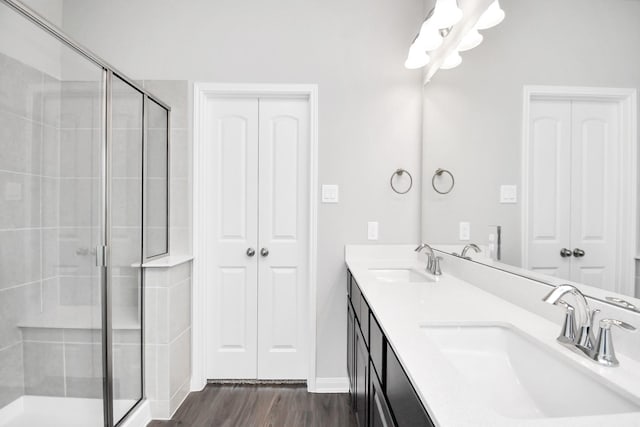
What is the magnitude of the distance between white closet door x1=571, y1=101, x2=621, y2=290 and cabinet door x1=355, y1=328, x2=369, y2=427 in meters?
0.83

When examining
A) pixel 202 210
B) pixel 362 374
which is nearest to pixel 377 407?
pixel 362 374

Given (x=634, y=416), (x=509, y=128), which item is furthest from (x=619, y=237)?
(x=509, y=128)

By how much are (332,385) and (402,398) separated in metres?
1.55

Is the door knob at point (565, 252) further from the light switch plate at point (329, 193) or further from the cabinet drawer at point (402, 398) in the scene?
Result: the light switch plate at point (329, 193)

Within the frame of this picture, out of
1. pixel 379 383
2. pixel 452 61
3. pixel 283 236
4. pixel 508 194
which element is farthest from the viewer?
pixel 283 236

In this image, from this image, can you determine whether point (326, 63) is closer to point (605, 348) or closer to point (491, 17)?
point (491, 17)

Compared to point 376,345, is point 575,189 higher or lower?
higher

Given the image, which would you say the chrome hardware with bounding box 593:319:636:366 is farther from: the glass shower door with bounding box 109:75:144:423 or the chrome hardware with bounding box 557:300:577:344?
the glass shower door with bounding box 109:75:144:423

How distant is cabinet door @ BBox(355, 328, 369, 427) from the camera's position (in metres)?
1.29

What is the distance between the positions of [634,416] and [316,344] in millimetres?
1799

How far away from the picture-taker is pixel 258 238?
2242 millimetres

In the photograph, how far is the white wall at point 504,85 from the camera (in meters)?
0.84

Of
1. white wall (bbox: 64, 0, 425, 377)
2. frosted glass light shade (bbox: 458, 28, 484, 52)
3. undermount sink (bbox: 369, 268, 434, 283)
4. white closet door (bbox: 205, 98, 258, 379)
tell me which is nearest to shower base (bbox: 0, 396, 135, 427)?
white closet door (bbox: 205, 98, 258, 379)

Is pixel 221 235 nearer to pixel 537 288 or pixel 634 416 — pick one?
pixel 537 288
